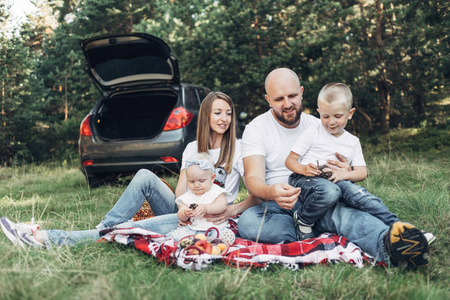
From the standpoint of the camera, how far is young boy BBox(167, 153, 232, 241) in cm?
290

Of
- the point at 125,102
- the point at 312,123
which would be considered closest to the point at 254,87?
the point at 125,102

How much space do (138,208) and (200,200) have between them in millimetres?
557

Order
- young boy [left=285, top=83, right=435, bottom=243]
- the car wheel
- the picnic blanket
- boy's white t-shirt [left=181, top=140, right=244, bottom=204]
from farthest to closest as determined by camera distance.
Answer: the car wheel, boy's white t-shirt [left=181, top=140, right=244, bottom=204], young boy [left=285, top=83, right=435, bottom=243], the picnic blanket

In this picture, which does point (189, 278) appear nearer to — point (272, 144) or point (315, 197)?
point (315, 197)

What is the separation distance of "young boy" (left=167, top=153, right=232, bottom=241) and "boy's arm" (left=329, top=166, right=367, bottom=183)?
81 cm

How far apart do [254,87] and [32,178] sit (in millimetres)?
7008

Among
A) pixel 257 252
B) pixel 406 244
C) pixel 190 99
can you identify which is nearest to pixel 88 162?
pixel 190 99

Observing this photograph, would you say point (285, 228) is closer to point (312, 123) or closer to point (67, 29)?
point (312, 123)

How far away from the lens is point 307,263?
248 centimetres

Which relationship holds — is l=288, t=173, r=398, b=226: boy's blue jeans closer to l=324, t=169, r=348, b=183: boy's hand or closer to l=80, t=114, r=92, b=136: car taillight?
l=324, t=169, r=348, b=183: boy's hand

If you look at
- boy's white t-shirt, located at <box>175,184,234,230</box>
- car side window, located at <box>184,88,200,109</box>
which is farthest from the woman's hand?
car side window, located at <box>184,88,200,109</box>

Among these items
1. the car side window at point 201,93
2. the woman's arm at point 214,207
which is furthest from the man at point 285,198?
the car side window at point 201,93

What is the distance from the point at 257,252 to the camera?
8.68 ft

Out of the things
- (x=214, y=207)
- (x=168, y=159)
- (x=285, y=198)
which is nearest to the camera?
(x=285, y=198)
